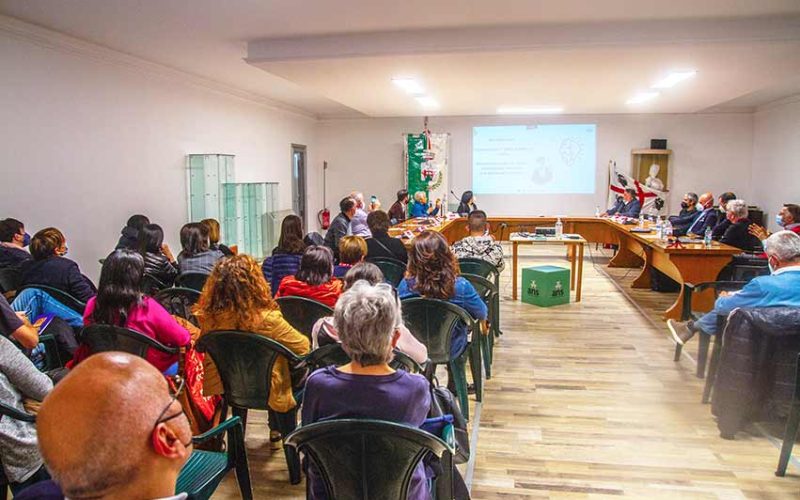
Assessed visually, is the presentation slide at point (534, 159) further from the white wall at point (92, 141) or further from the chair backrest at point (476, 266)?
the chair backrest at point (476, 266)

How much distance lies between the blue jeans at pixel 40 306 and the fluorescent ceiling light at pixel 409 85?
4431mm

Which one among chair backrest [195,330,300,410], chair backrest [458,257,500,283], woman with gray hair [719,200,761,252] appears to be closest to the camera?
chair backrest [195,330,300,410]

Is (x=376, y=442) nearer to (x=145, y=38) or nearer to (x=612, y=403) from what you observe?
(x=612, y=403)

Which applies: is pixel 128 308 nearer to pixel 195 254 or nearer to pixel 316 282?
pixel 316 282

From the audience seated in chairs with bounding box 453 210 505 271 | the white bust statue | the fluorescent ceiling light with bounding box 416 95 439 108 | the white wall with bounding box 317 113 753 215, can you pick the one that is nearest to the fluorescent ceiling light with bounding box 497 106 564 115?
the white wall with bounding box 317 113 753 215

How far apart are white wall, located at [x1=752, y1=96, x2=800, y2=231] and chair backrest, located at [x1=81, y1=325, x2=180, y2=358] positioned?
→ 404 inches

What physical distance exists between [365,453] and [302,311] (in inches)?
63.9

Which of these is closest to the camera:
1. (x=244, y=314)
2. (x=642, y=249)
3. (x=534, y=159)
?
(x=244, y=314)

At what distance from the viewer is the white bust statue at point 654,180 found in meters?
11.4

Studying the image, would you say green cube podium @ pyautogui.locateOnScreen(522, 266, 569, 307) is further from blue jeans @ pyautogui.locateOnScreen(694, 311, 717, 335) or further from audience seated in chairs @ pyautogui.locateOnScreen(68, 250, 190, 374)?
audience seated in chairs @ pyautogui.locateOnScreen(68, 250, 190, 374)

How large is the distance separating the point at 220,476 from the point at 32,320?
1.93 meters

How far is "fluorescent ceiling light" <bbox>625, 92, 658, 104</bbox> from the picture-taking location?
27.0 feet

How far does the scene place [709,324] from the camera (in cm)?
359

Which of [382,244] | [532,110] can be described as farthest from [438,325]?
[532,110]
